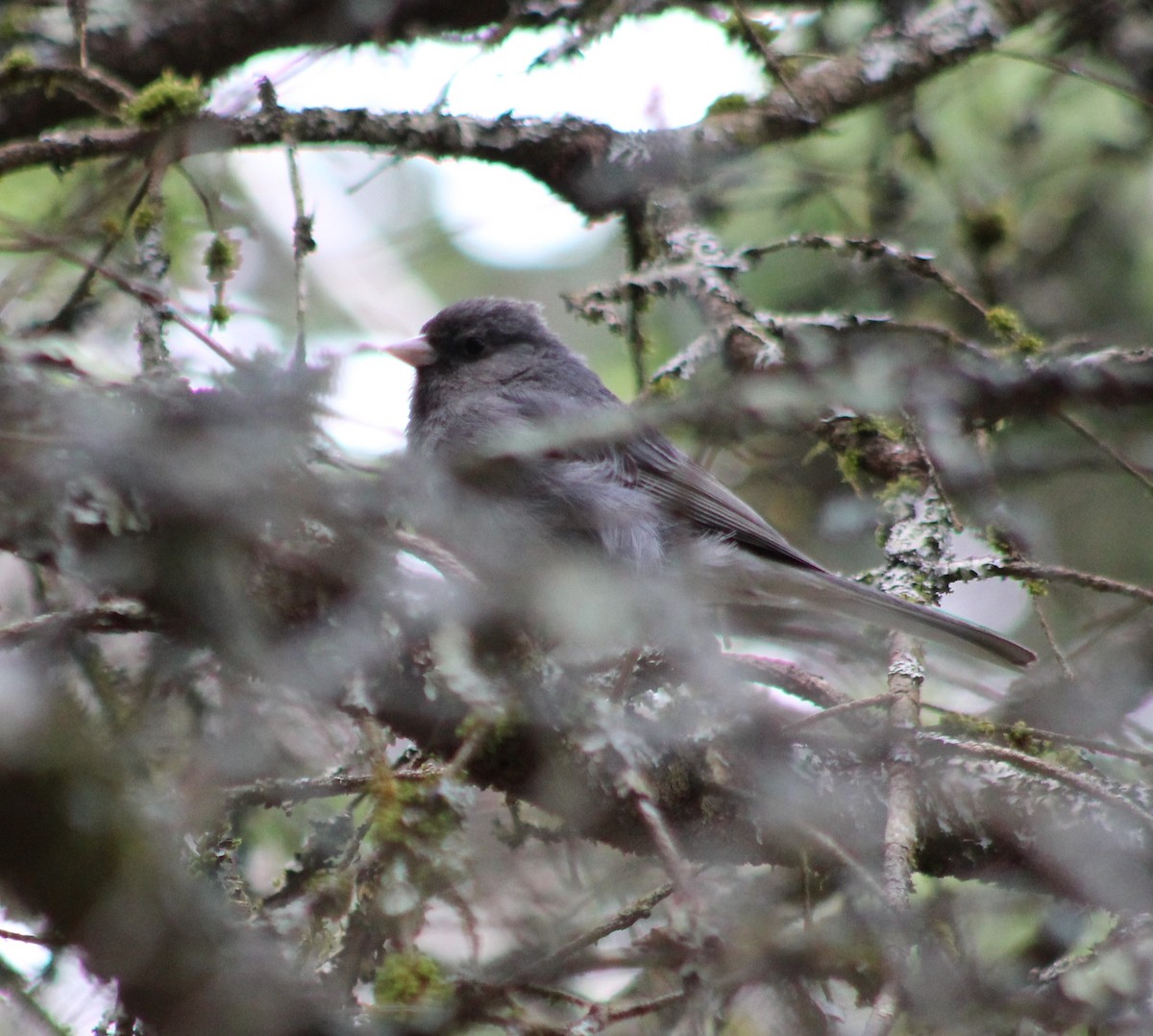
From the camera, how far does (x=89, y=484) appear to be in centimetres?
137

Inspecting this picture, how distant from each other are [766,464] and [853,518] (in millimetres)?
709

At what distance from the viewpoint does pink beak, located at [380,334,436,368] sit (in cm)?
422

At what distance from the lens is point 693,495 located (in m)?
3.82

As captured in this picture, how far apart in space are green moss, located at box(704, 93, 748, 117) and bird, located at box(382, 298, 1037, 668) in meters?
1.05

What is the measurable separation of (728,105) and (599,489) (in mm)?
1408

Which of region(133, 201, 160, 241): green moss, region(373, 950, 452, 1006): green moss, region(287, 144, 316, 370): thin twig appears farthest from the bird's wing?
region(373, 950, 452, 1006): green moss

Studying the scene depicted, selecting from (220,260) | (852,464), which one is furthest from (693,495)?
(220,260)

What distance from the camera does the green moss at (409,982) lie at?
1409mm

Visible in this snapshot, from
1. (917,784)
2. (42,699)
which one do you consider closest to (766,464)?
(917,784)

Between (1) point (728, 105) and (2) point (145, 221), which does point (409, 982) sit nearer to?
(2) point (145, 221)

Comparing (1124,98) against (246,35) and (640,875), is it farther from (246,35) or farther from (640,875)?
(640,875)

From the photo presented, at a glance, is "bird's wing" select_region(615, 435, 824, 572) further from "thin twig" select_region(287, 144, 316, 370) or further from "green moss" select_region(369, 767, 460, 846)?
"green moss" select_region(369, 767, 460, 846)

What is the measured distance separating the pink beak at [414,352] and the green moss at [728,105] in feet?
4.30

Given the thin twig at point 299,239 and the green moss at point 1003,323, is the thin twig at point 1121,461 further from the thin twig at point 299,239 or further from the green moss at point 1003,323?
the thin twig at point 299,239
